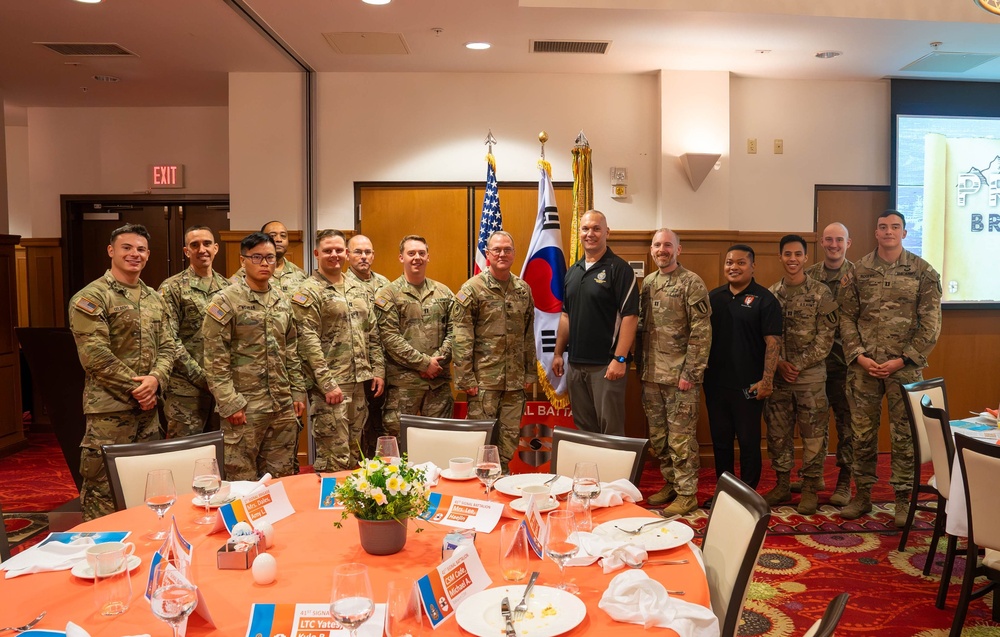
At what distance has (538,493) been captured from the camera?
221cm

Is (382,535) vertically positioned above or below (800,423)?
above

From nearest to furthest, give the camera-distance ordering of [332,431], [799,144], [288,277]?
[332,431] < [288,277] < [799,144]

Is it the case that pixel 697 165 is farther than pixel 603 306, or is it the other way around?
pixel 697 165

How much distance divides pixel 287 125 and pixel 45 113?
10.7 feet

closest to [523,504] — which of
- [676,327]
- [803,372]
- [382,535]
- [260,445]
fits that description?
[382,535]

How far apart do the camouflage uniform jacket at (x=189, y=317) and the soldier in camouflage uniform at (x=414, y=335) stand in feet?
3.84

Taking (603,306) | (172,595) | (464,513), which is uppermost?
(603,306)

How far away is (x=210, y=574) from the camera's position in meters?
1.87

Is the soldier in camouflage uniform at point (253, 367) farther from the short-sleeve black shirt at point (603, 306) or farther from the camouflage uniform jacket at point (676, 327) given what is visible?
the camouflage uniform jacket at point (676, 327)

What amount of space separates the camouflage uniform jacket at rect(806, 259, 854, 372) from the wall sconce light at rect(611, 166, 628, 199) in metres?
1.71

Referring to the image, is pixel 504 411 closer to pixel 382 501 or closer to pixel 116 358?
pixel 116 358

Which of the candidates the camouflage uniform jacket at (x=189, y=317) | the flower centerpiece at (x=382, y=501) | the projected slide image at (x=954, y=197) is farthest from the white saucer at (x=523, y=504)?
the projected slide image at (x=954, y=197)

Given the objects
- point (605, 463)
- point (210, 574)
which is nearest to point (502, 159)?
point (605, 463)

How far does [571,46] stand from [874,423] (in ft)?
11.3
